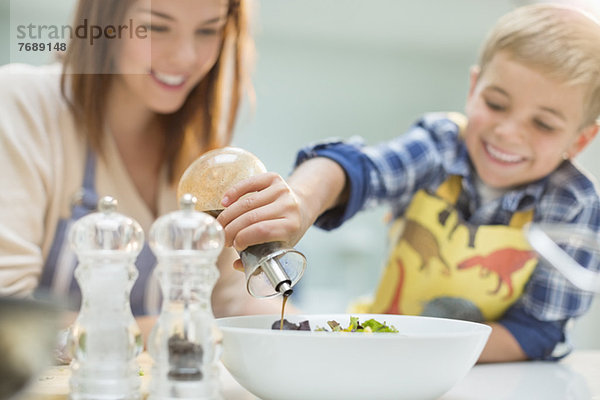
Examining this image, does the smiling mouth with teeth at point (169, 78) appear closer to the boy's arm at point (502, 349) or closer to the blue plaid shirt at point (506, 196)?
the blue plaid shirt at point (506, 196)

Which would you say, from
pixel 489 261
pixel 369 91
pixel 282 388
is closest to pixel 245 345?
pixel 282 388

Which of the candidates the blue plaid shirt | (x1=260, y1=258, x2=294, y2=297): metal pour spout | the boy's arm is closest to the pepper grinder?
(x1=260, y1=258, x2=294, y2=297): metal pour spout

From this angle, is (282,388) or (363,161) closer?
(282,388)

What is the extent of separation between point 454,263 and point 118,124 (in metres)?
0.61

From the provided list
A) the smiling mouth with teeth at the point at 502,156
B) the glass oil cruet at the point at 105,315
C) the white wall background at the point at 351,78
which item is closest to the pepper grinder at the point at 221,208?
the glass oil cruet at the point at 105,315

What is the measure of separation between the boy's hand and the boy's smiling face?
58 cm

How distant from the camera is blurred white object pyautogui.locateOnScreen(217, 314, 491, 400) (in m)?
0.46

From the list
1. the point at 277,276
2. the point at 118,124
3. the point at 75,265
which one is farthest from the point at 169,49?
the point at 277,276

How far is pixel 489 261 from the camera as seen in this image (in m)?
1.06

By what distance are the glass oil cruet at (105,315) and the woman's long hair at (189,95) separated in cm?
69

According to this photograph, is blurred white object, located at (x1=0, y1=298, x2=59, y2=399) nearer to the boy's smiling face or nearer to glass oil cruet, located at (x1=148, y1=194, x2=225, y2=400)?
glass oil cruet, located at (x1=148, y1=194, x2=225, y2=400)

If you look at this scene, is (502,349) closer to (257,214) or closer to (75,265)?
(257,214)

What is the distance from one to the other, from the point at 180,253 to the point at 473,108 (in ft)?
2.59

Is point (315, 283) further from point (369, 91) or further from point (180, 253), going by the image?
point (180, 253)
